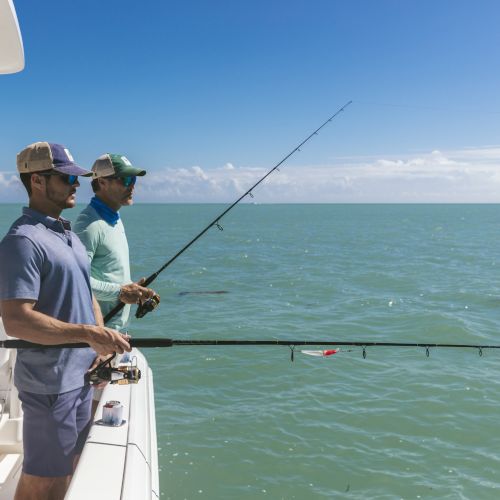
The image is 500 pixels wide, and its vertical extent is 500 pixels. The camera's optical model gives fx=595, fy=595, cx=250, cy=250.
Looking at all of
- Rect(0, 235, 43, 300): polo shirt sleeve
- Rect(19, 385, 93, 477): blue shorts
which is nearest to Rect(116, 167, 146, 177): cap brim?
Rect(0, 235, 43, 300): polo shirt sleeve

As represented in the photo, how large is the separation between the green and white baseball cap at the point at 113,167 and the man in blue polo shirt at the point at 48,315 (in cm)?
95

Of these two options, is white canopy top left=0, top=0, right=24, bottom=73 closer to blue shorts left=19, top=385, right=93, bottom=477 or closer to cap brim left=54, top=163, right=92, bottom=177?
cap brim left=54, top=163, right=92, bottom=177

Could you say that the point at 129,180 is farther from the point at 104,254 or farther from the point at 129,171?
the point at 104,254

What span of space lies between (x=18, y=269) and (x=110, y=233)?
122 cm

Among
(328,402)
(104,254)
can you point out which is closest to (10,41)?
(104,254)

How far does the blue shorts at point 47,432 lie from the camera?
227 cm

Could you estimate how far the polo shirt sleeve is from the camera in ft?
6.85

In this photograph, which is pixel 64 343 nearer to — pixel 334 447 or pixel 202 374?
pixel 334 447

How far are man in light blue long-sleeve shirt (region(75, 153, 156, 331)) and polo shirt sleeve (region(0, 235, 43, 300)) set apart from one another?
1.01 metres

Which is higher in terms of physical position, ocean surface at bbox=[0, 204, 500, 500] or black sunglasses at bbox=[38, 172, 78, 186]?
black sunglasses at bbox=[38, 172, 78, 186]

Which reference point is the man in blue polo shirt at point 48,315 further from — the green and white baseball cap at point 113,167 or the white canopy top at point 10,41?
the green and white baseball cap at point 113,167

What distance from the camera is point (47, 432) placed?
228cm

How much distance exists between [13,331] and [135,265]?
2832cm

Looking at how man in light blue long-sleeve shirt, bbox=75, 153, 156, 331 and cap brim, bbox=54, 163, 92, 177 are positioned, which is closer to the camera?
cap brim, bbox=54, 163, 92, 177
